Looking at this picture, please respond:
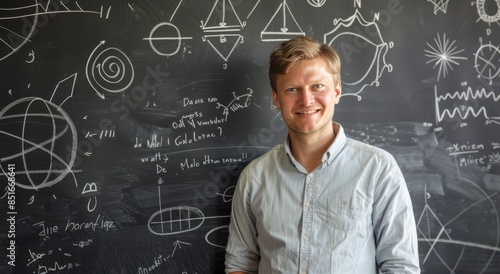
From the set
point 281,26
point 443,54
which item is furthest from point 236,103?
point 443,54

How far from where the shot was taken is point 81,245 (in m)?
2.07

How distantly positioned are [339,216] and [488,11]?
1.35 meters

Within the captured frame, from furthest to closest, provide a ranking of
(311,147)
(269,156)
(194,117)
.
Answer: (194,117) < (269,156) < (311,147)

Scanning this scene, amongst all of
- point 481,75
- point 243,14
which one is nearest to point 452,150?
point 481,75

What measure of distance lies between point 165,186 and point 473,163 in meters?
1.58

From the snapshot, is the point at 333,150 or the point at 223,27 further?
the point at 223,27

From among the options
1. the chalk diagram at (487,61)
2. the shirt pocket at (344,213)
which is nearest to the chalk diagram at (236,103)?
the shirt pocket at (344,213)

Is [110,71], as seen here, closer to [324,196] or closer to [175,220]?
[175,220]

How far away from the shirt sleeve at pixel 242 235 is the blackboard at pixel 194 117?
134 millimetres

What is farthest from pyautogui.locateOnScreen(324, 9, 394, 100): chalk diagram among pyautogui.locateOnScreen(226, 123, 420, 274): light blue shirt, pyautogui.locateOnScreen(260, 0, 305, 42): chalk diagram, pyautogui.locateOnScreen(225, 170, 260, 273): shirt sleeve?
pyautogui.locateOnScreen(225, 170, 260, 273): shirt sleeve

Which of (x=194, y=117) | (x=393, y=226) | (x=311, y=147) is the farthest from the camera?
(x=194, y=117)

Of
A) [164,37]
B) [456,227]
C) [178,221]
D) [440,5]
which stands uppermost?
[440,5]

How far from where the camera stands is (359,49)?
2113 mm

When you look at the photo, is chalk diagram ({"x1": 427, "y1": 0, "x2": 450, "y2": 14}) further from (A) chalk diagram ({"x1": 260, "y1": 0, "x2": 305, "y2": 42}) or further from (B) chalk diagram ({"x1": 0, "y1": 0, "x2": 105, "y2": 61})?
(B) chalk diagram ({"x1": 0, "y1": 0, "x2": 105, "y2": 61})
